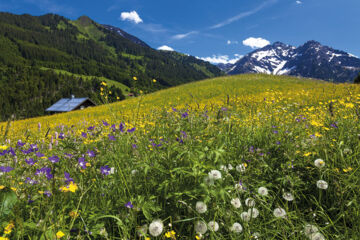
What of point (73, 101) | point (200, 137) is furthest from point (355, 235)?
point (73, 101)

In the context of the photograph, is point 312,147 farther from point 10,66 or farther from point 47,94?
point 10,66

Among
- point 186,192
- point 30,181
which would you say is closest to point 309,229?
point 186,192

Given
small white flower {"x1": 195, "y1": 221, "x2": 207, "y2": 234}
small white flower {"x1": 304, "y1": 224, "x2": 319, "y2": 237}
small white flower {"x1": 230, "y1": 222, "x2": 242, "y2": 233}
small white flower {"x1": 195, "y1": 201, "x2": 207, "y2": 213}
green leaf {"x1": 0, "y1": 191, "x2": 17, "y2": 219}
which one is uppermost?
green leaf {"x1": 0, "y1": 191, "x2": 17, "y2": 219}

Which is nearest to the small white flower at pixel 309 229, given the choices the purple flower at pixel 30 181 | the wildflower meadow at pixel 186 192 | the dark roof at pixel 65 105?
the wildflower meadow at pixel 186 192

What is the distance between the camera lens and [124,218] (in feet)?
6.14

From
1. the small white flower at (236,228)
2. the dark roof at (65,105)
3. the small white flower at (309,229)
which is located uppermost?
the small white flower at (309,229)

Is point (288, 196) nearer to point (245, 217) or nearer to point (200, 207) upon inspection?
point (245, 217)

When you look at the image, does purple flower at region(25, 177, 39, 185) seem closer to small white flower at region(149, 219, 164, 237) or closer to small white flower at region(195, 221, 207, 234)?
small white flower at region(149, 219, 164, 237)

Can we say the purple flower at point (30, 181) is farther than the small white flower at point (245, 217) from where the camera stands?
Yes

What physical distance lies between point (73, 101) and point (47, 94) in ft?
340

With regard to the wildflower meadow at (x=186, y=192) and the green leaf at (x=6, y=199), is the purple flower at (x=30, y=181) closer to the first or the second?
the wildflower meadow at (x=186, y=192)

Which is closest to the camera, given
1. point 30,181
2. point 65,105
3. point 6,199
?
point 6,199

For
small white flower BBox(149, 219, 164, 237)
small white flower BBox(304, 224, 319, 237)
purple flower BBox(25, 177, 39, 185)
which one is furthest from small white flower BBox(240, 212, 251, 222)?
purple flower BBox(25, 177, 39, 185)

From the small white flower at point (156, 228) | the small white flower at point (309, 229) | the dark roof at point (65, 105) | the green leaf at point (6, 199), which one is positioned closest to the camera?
the green leaf at point (6, 199)
